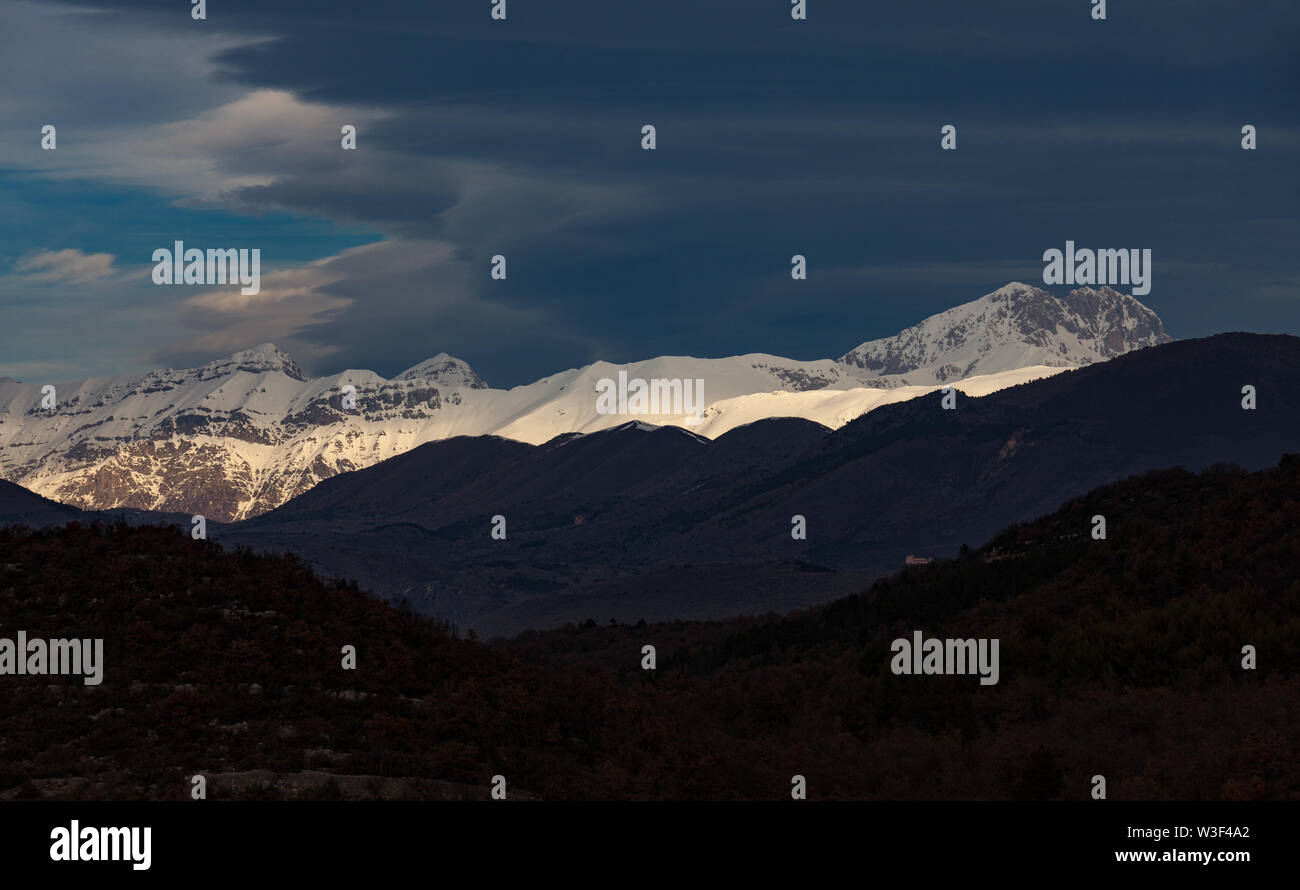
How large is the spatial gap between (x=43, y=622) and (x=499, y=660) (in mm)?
12665
